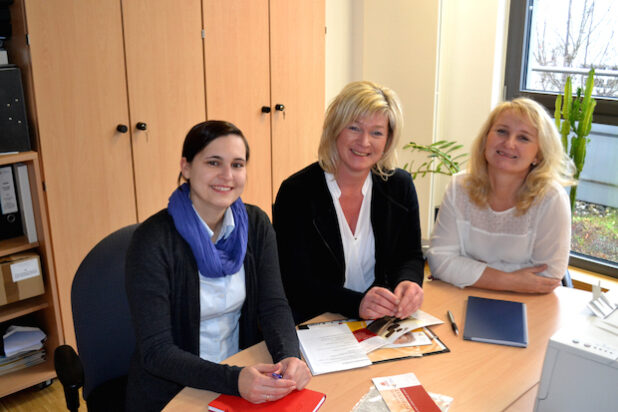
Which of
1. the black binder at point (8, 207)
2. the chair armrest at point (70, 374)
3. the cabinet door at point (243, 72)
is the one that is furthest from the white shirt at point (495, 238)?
the black binder at point (8, 207)

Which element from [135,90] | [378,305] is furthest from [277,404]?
[135,90]

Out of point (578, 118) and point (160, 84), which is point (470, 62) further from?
point (160, 84)

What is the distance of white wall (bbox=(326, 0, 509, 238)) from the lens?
366 cm

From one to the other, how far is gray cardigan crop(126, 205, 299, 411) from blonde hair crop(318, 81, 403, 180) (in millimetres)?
523

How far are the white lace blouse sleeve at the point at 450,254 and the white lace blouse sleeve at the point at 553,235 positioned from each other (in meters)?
0.22

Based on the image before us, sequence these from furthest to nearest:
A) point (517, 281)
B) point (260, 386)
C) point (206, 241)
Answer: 1. point (517, 281)
2. point (206, 241)
3. point (260, 386)

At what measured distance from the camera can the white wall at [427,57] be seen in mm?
3658

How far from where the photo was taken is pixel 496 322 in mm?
1703

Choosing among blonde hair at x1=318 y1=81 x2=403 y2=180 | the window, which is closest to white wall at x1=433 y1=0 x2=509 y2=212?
the window

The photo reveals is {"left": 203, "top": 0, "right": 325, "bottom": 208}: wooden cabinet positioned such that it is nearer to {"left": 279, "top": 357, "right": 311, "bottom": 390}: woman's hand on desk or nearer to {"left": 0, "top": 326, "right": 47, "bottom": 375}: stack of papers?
{"left": 0, "top": 326, "right": 47, "bottom": 375}: stack of papers

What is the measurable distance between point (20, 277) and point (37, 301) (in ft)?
0.64

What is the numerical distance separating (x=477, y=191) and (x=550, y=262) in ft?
1.14

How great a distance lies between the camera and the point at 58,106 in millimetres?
2523

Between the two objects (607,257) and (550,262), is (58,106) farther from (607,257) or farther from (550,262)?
(607,257)
